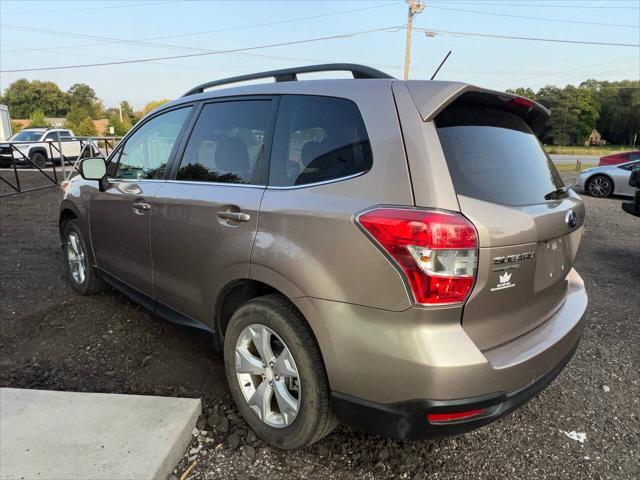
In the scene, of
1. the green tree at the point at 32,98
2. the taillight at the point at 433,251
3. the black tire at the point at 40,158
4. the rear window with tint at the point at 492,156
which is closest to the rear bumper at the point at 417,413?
the taillight at the point at 433,251

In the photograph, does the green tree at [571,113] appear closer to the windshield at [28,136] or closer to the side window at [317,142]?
the windshield at [28,136]

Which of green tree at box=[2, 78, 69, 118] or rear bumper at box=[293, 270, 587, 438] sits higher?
green tree at box=[2, 78, 69, 118]

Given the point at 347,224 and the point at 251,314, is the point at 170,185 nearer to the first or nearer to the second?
the point at 251,314

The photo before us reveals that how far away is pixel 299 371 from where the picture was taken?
1.99m

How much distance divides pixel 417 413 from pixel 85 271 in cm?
346

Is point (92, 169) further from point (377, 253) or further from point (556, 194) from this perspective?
point (556, 194)

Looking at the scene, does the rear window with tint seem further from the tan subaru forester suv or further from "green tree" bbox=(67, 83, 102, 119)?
"green tree" bbox=(67, 83, 102, 119)

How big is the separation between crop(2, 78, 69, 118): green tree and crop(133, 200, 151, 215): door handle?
91.6 m

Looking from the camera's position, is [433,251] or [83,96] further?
[83,96]

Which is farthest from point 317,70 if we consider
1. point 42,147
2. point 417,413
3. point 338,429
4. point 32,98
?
point 32,98

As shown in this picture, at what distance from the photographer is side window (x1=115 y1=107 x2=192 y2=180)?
119 inches

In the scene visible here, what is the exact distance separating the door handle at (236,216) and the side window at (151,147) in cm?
→ 91

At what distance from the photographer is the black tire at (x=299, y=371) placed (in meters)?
1.96

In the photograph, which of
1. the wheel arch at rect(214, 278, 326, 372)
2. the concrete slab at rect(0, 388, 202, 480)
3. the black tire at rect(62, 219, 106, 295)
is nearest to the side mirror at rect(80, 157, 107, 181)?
the black tire at rect(62, 219, 106, 295)
